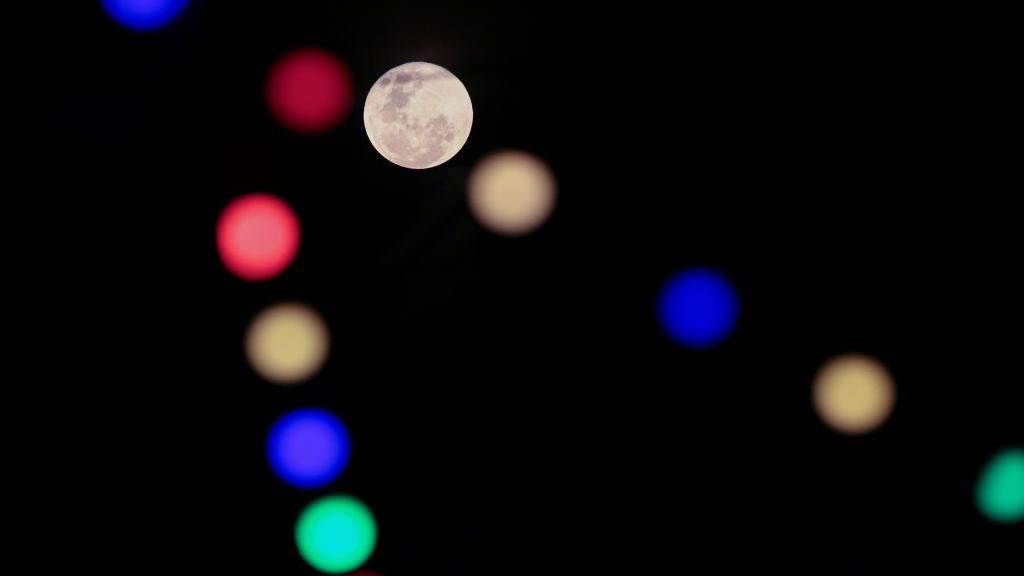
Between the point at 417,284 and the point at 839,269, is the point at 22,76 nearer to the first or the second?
the point at 417,284

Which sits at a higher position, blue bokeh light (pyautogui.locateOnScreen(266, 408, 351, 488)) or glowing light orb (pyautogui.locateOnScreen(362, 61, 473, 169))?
glowing light orb (pyautogui.locateOnScreen(362, 61, 473, 169))

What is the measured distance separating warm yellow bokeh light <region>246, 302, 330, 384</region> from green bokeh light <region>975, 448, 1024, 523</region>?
121 centimetres

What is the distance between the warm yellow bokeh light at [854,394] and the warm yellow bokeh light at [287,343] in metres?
0.91

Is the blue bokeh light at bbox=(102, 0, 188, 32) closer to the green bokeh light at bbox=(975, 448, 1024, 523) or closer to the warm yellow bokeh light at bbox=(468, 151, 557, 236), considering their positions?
the warm yellow bokeh light at bbox=(468, 151, 557, 236)

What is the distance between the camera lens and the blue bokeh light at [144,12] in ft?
3.80

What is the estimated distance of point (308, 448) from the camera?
4.04ft

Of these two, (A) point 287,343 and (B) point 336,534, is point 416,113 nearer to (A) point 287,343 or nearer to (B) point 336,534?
(A) point 287,343

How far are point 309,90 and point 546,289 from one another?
1.80ft

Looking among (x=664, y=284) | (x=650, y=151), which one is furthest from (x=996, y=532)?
(x=650, y=151)

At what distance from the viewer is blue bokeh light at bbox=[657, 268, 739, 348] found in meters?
1.21

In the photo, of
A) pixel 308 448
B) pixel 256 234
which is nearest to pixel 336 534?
pixel 308 448

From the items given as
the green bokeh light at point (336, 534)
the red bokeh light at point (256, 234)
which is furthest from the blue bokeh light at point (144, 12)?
the green bokeh light at point (336, 534)

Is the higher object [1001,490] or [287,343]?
[1001,490]

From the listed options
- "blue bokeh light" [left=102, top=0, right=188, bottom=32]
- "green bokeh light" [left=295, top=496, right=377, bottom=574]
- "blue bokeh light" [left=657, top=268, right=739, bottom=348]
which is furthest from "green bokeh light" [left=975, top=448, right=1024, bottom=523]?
"blue bokeh light" [left=102, top=0, right=188, bottom=32]
